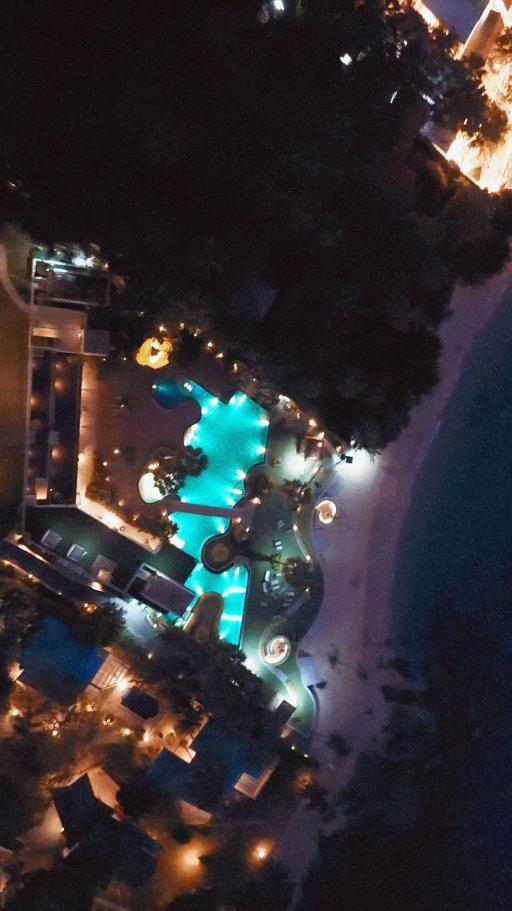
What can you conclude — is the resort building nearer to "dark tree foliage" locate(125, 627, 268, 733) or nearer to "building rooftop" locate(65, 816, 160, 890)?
"dark tree foliage" locate(125, 627, 268, 733)

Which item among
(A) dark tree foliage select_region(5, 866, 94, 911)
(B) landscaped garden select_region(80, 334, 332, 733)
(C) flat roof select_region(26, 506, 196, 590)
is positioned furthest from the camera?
(B) landscaped garden select_region(80, 334, 332, 733)

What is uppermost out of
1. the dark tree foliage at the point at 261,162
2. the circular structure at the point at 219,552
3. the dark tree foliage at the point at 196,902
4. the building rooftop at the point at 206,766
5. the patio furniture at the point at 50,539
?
the dark tree foliage at the point at 261,162

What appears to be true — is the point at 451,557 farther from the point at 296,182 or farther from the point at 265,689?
the point at 296,182

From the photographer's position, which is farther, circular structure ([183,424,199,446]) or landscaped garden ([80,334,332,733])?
circular structure ([183,424,199,446])

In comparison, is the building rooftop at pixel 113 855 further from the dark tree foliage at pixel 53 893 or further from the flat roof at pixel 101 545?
the flat roof at pixel 101 545

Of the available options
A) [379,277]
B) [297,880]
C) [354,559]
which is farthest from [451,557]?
[297,880]

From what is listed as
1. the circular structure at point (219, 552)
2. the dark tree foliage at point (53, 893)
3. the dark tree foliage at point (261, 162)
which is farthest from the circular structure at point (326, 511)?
the dark tree foliage at point (53, 893)

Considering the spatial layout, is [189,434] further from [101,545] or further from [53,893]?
[53,893]

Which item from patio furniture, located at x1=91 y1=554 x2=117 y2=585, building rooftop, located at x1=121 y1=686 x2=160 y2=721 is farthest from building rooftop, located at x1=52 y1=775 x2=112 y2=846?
patio furniture, located at x1=91 y1=554 x2=117 y2=585
